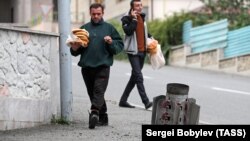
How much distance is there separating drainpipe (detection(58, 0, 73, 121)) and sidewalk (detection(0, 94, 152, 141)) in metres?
0.36

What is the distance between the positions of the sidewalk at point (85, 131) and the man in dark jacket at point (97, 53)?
0.32m

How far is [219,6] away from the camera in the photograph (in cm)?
2916

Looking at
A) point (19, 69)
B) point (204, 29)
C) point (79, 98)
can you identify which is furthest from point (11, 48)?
point (204, 29)

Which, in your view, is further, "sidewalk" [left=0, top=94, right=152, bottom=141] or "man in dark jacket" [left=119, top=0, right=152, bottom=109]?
"man in dark jacket" [left=119, top=0, right=152, bottom=109]

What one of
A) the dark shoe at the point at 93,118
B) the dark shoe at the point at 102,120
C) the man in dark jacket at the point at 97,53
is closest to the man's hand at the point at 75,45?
the man in dark jacket at the point at 97,53

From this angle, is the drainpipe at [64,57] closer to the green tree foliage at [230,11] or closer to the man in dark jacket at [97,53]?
the man in dark jacket at [97,53]

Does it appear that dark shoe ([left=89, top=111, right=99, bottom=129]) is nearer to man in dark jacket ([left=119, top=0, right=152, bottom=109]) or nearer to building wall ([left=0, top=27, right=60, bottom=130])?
building wall ([left=0, top=27, right=60, bottom=130])

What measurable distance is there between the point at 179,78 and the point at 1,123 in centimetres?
1252

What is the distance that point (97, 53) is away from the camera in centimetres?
979

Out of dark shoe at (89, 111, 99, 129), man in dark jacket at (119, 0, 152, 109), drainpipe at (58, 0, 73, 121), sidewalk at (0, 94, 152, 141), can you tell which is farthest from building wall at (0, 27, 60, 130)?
man in dark jacket at (119, 0, 152, 109)

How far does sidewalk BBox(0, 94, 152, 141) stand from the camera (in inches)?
353

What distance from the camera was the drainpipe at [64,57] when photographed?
34.1 ft

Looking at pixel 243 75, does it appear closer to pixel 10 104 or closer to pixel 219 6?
pixel 219 6

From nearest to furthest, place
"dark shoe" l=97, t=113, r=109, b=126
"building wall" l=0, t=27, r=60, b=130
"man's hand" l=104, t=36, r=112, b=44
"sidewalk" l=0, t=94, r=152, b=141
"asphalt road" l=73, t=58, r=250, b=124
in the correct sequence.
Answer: "sidewalk" l=0, t=94, r=152, b=141 < "building wall" l=0, t=27, r=60, b=130 < "man's hand" l=104, t=36, r=112, b=44 < "dark shoe" l=97, t=113, r=109, b=126 < "asphalt road" l=73, t=58, r=250, b=124
